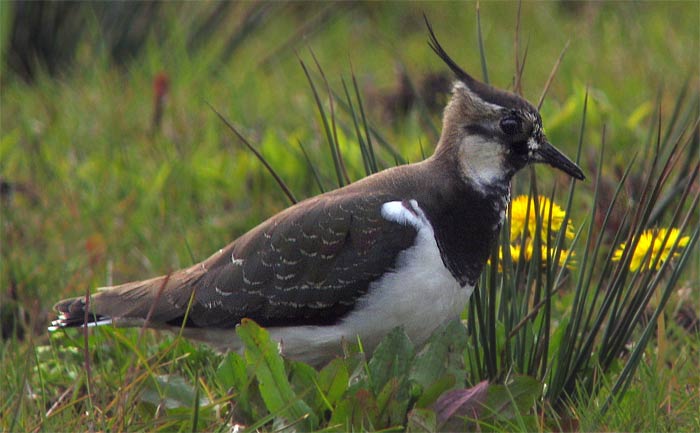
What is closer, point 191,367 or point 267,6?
point 191,367

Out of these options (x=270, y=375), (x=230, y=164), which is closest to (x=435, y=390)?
(x=270, y=375)

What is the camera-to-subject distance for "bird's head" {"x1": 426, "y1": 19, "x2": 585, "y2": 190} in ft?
11.1

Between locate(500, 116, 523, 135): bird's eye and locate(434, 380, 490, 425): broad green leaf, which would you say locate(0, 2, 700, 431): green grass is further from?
locate(500, 116, 523, 135): bird's eye

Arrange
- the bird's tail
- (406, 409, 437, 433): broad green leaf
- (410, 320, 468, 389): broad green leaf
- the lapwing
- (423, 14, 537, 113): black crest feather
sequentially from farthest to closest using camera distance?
the bird's tail
(423, 14, 537, 113): black crest feather
the lapwing
(410, 320, 468, 389): broad green leaf
(406, 409, 437, 433): broad green leaf

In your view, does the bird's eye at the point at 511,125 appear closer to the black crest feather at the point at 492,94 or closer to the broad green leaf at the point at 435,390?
the black crest feather at the point at 492,94

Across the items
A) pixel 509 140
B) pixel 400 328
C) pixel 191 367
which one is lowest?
pixel 191 367

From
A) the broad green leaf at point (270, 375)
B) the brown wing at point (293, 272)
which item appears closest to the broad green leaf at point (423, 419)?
the broad green leaf at point (270, 375)

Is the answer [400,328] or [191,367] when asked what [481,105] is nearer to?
[400,328]

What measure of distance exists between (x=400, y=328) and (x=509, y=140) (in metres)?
0.65

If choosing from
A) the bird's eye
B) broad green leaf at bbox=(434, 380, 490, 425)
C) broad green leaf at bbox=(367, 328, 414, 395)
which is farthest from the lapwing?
broad green leaf at bbox=(434, 380, 490, 425)

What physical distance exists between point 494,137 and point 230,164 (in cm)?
206

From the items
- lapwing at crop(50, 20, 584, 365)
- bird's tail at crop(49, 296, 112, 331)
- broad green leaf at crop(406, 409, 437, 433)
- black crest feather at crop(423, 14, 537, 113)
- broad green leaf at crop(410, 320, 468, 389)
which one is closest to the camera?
broad green leaf at crop(406, 409, 437, 433)

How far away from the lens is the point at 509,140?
133 inches

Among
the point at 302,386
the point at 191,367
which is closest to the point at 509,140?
the point at 302,386
